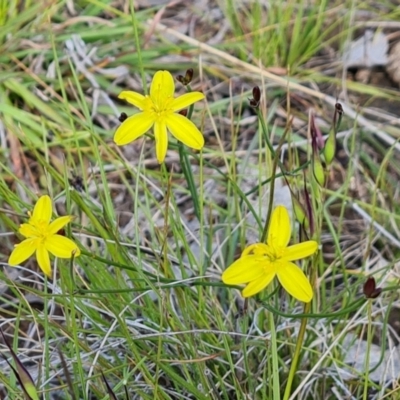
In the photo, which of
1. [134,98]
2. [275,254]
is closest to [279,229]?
[275,254]

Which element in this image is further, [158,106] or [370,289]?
[158,106]

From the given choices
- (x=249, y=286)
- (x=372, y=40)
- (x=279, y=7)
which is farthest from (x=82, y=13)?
(x=249, y=286)

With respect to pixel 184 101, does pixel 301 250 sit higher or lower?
lower

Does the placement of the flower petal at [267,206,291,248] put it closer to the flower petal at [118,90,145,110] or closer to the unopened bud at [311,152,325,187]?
the unopened bud at [311,152,325,187]

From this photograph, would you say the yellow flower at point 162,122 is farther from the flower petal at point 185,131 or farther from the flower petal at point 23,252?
the flower petal at point 23,252

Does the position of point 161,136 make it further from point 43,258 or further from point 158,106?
point 43,258

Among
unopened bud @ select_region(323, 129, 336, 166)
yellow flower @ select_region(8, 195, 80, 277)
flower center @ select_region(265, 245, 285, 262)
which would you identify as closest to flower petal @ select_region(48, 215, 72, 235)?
yellow flower @ select_region(8, 195, 80, 277)

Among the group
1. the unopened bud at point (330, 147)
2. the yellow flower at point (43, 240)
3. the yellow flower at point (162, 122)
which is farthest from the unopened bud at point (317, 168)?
the yellow flower at point (43, 240)
